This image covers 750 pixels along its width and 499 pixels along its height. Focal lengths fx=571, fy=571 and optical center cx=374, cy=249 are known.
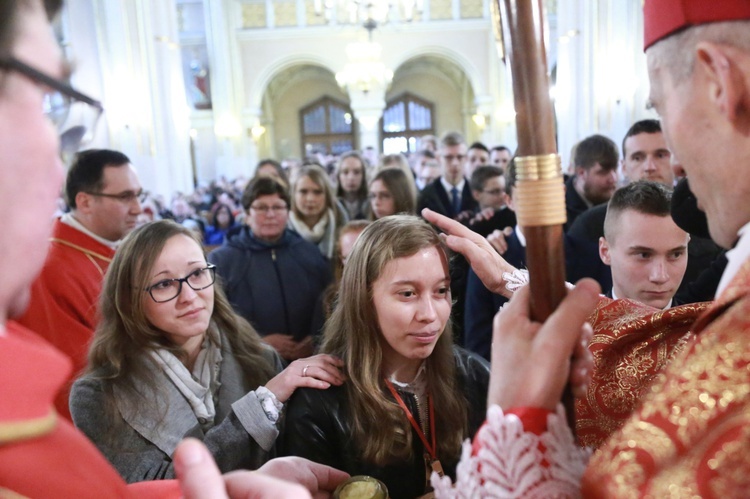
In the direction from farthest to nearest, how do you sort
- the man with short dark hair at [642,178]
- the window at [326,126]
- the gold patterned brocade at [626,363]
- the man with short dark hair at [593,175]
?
the window at [326,126], the man with short dark hair at [593,175], the man with short dark hair at [642,178], the gold patterned brocade at [626,363]

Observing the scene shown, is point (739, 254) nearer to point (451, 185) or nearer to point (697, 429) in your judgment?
point (697, 429)

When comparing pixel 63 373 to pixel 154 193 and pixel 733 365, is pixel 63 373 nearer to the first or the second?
pixel 733 365

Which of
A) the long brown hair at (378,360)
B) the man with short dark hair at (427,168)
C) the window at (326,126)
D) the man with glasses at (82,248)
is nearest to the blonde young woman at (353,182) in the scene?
the man with short dark hair at (427,168)

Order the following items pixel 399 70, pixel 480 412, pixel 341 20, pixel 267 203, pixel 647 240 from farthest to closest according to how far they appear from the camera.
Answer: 1. pixel 399 70
2. pixel 341 20
3. pixel 267 203
4. pixel 647 240
5. pixel 480 412

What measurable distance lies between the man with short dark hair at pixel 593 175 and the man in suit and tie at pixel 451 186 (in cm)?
154

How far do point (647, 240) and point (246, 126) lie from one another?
56.5ft

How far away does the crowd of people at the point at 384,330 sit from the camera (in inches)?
24.3

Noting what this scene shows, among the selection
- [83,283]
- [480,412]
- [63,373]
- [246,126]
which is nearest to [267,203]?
[83,283]

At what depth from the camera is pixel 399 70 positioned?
2344cm

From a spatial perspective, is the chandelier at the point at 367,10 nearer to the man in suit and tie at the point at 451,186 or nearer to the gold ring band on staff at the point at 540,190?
→ the man in suit and tie at the point at 451,186

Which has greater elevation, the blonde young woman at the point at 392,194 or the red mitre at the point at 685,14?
the red mitre at the point at 685,14

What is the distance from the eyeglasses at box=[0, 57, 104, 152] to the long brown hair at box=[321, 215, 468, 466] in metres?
1.05

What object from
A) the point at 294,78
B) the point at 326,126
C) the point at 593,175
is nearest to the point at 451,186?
the point at 593,175

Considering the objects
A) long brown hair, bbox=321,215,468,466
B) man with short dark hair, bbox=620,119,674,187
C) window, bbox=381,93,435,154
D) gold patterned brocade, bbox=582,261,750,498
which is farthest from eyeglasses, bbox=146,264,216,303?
window, bbox=381,93,435,154
